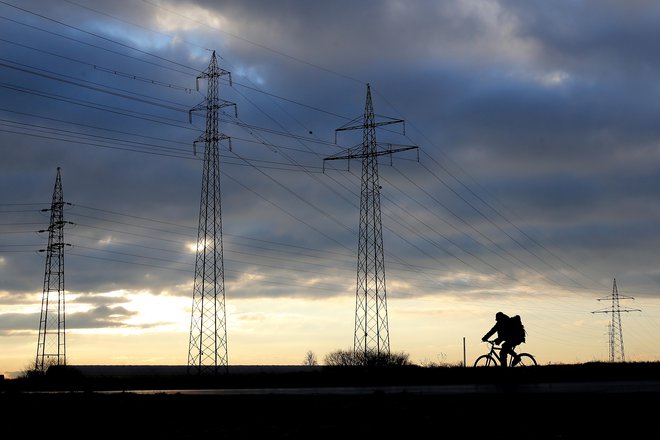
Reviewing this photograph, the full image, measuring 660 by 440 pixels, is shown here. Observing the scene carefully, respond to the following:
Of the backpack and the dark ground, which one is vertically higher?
the backpack

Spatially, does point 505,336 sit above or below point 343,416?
above

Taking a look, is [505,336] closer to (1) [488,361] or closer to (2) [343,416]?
(1) [488,361]

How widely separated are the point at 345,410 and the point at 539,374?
710 inches

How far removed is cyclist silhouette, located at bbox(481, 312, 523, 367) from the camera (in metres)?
34.3

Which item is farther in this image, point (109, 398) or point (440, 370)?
point (440, 370)

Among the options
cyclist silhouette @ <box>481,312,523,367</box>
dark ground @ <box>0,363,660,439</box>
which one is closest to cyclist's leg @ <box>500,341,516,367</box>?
cyclist silhouette @ <box>481,312,523,367</box>

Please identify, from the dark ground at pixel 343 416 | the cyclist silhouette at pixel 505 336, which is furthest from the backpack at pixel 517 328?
the dark ground at pixel 343 416

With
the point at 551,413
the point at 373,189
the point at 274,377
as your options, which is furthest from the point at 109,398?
the point at 373,189

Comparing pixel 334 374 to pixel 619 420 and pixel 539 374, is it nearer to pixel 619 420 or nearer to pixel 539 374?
pixel 539 374

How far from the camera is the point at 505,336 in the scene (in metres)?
34.3

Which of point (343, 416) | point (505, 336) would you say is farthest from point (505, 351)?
point (343, 416)

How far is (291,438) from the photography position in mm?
17047

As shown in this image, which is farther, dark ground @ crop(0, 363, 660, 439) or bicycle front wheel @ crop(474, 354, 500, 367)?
bicycle front wheel @ crop(474, 354, 500, 367)

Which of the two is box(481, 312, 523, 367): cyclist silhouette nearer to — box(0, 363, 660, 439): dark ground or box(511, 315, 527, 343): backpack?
box(511, 315, 527, 343): backpack
